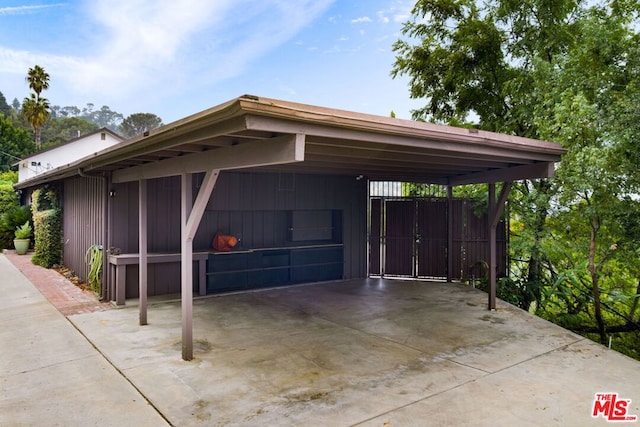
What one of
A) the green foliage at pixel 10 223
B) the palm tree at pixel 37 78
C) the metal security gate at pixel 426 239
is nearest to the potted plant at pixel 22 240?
the green foliage at pixel 10 223

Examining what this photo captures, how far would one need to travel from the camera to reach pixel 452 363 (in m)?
3.98

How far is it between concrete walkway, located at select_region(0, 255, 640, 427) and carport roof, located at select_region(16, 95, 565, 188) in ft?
6.28

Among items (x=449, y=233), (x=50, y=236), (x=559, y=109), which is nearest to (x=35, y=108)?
(x=50, y=236)

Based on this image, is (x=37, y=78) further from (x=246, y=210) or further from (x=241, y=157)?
(x=241, y=157)

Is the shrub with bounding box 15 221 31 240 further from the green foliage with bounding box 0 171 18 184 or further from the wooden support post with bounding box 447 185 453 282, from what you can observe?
the green foliage with bounding box 0 171 18 184

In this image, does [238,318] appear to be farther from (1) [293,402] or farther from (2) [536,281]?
(2) [536,281]

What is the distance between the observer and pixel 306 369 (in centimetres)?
379

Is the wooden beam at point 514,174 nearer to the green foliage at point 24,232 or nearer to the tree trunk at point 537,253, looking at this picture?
the tree trunk at point 537,253

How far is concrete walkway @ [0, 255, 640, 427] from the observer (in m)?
2.99

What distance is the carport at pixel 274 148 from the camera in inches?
112

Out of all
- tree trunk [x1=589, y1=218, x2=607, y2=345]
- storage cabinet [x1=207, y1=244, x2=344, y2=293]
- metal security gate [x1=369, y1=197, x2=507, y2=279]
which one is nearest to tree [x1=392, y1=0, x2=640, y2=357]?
tree trunk [x1=589, y1=218, x2=607, y2=345]

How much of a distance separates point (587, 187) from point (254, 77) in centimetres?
3538

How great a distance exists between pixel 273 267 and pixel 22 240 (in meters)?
9.48

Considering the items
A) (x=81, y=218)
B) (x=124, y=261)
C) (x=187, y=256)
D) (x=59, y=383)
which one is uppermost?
(x=81, y=218)
